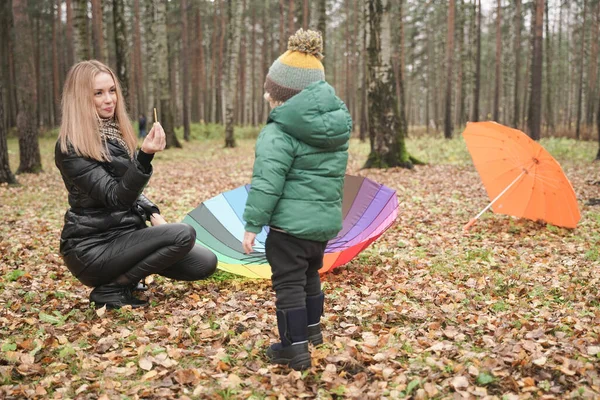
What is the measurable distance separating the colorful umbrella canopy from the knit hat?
6.62 feet

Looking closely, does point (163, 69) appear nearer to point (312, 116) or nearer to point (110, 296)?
point (110, 296)

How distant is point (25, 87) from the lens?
12.4 m

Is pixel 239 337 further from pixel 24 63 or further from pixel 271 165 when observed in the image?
pixel 24 63

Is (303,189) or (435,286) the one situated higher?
(303,189)

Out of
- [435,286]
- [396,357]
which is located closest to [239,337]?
[396,357]

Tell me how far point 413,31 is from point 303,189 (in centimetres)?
3666

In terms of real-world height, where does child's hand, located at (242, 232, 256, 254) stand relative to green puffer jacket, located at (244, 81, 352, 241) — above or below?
below

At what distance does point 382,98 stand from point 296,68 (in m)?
9.95

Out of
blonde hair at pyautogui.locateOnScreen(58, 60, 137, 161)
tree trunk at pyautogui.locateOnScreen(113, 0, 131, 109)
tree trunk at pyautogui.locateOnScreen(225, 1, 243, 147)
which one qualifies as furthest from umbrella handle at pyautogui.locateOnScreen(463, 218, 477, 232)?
tree trunk at pyautogui.locateOnScreen(225, 1, 243, 147)

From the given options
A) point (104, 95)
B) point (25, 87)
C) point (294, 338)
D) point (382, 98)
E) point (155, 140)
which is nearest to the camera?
point (294, 338)

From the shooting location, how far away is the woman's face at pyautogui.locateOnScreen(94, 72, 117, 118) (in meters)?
4.03

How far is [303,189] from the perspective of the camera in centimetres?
303

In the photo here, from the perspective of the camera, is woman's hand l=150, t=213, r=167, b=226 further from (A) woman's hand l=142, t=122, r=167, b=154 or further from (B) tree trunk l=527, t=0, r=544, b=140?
(B) tree trunk l=527, t=0, r=544, b=140

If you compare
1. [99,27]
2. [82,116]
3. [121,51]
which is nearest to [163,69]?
[99,27]
